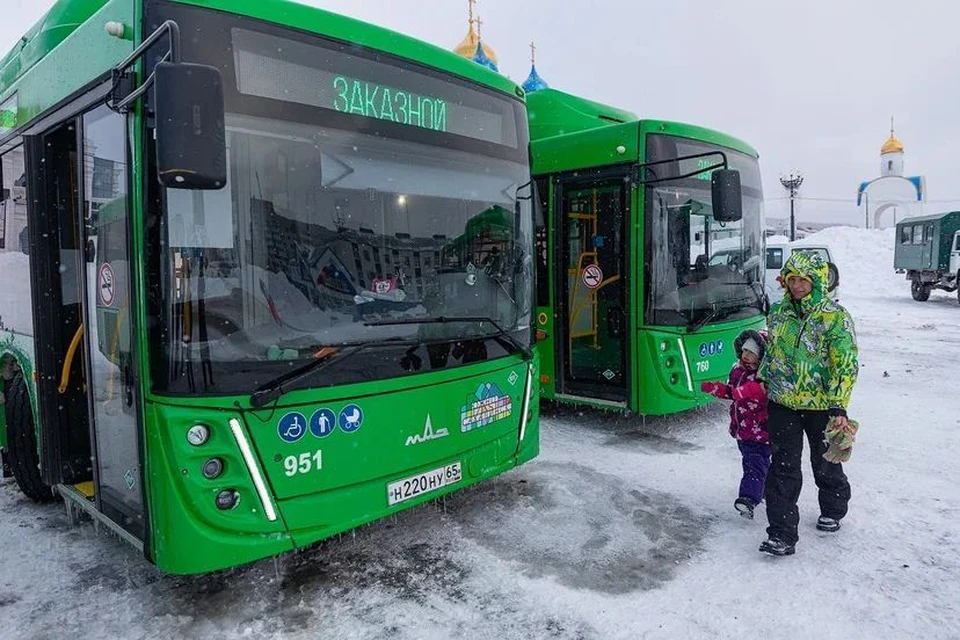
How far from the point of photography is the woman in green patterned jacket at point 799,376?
367 cm

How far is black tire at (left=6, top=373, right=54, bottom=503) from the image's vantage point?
14.6 feet

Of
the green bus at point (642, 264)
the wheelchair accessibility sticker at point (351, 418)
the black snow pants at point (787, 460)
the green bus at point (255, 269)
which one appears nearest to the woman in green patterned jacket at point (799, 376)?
the black snow pants at point (787, 460)

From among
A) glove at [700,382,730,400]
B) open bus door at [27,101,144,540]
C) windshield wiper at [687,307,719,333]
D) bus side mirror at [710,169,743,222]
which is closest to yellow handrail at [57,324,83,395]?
open bus door at [27,101,144,540]

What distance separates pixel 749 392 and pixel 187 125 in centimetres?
356

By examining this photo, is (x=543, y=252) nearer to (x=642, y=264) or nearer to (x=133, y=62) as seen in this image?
(x=642, y=264)

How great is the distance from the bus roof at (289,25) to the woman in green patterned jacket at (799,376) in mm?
2171

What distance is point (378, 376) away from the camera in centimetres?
343

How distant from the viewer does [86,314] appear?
3.41 meters

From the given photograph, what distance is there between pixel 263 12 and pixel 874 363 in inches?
408

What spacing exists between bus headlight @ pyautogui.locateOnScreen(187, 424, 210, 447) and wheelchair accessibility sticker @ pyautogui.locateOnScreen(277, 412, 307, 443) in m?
0.32

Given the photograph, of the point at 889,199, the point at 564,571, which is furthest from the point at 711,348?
the point at 889,199

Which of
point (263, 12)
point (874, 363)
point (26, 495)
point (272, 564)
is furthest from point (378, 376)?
point (874, 363)

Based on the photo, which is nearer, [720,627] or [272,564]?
[720,627]

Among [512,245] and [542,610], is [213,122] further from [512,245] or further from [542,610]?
[542,610]
